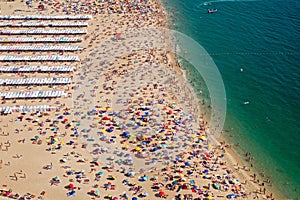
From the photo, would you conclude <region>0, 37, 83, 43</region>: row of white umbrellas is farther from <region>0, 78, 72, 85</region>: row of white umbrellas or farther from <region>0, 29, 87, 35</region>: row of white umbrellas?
<region>0, 78, 72, 85</region>: row of white umbrellas

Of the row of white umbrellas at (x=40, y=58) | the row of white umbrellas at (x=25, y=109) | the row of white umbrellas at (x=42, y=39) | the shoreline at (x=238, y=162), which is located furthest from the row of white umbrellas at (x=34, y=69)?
the shoreline at (x=238, y=162)

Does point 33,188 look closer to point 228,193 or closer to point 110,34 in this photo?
point 228,193

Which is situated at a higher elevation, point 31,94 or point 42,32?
point 42,32

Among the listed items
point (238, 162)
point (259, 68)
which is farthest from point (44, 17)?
point (238, 162)

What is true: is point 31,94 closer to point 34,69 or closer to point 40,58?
point 34,69

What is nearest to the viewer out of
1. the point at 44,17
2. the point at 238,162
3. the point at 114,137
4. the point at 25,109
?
→ the point at 238,162

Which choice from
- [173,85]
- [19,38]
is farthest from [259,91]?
[19,38]
